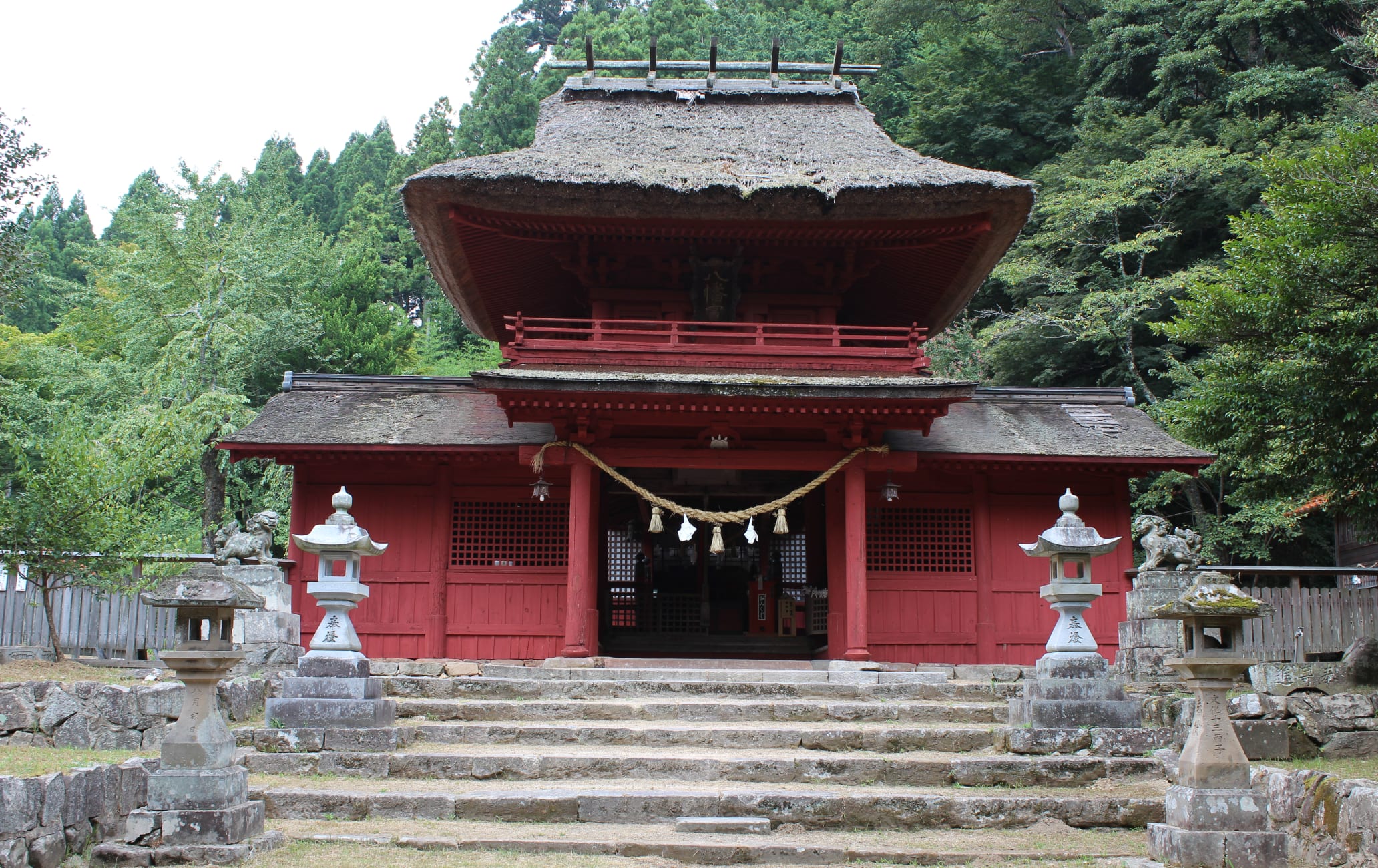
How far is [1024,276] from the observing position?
24984 mm

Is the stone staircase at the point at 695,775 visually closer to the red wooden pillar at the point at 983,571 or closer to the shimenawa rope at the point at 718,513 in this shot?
the shimenawa rope at the point at 718,513

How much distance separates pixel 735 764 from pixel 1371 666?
22.6 ft

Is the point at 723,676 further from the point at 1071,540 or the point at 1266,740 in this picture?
the point at 1266,740

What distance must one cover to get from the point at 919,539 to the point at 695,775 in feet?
24.4

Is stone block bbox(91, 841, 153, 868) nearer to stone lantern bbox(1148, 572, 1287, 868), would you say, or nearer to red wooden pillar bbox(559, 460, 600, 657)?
stone lantern bbox(1148, 572, 1287, 868)

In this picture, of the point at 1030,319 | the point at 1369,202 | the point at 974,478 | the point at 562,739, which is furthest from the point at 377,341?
the point at 1369,202

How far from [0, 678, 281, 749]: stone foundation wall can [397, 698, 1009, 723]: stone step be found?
70.7 inches

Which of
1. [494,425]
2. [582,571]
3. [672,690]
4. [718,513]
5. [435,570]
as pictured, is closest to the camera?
[672,690]

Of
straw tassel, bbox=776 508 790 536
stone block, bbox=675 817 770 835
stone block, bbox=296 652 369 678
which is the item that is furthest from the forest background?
stone block, bbox=675 817 770 835

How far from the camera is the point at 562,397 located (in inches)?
483

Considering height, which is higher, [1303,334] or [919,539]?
[1303,334]

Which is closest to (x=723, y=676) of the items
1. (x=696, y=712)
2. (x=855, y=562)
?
(x=696, y=712)

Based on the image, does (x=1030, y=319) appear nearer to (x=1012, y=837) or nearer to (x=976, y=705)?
(x=976, y=705)

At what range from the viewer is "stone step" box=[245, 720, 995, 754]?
27.1 ft
